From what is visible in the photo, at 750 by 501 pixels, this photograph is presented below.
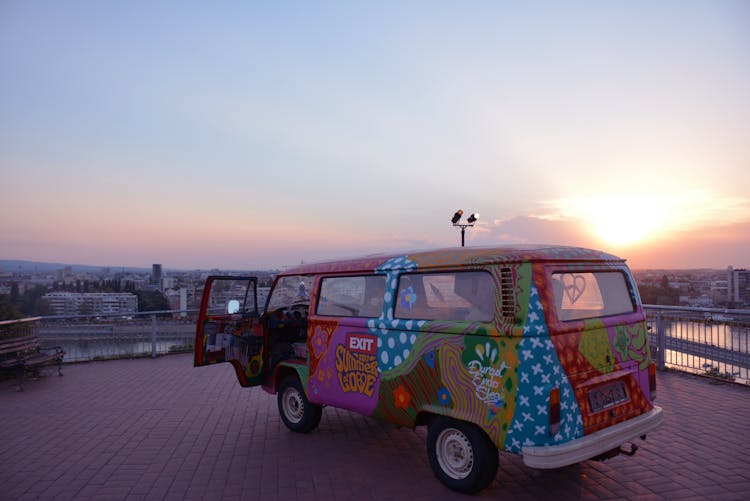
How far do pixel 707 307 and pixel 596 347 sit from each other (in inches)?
240

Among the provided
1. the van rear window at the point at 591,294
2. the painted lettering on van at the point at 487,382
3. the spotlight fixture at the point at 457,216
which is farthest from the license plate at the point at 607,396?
the spotlight fixture at the point at 457,216

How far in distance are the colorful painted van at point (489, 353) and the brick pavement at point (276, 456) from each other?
53cm

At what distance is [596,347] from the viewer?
409cm

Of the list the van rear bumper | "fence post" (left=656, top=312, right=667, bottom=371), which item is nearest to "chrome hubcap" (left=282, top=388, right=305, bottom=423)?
the van rear bumper

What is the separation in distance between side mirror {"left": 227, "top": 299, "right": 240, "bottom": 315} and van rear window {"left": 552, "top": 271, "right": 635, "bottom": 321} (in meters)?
4.00

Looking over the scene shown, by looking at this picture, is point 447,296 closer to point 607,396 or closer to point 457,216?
point 607,396

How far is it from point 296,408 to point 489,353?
334 centimetres

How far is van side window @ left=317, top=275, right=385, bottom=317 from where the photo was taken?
5156mm

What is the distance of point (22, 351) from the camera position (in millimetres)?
10516

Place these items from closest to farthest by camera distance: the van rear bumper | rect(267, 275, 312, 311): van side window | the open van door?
1. the van rear bumper
2. the open van door
3. rect(267, 275, 312, 311): van side window

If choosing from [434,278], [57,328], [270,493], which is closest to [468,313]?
[434,278]

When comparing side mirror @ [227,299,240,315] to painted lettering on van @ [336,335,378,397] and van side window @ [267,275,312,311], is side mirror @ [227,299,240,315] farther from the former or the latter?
painted lettering on van @ [336,335,378,397]

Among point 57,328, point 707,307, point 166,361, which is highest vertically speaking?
point 707,307

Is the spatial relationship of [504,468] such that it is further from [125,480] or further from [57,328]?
[57,328]
